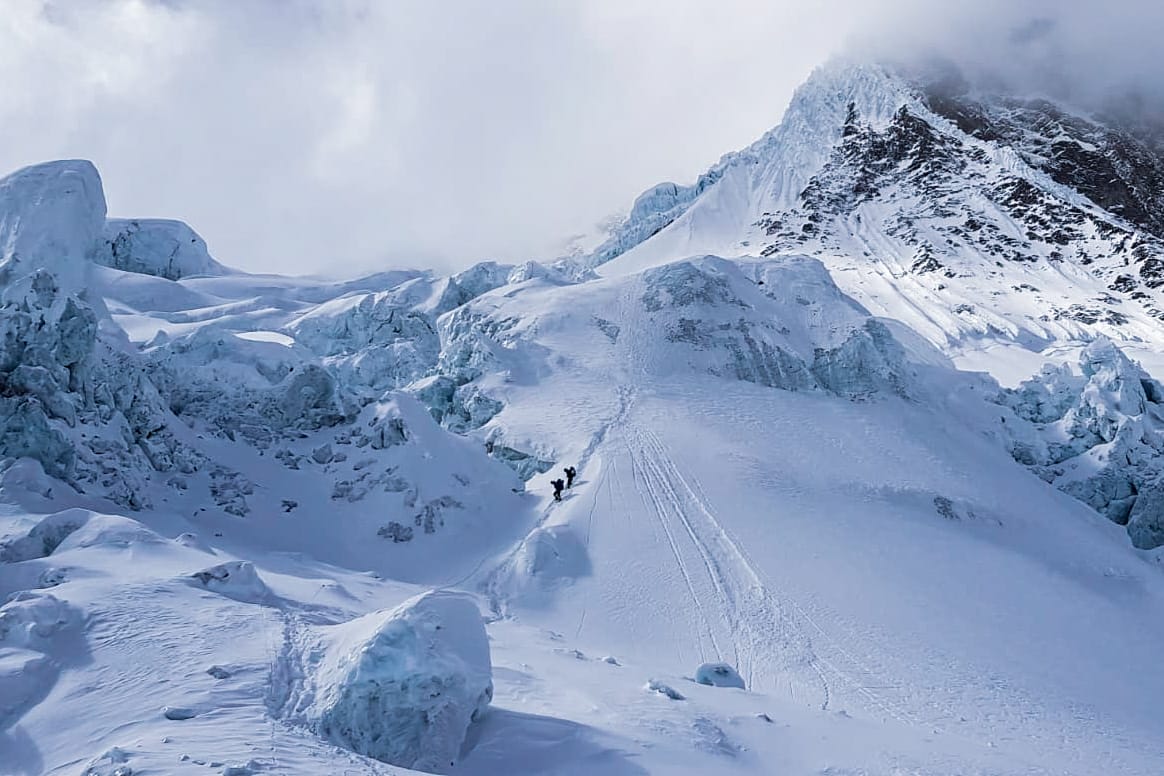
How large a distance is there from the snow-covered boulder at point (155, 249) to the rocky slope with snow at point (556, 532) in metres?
10.4

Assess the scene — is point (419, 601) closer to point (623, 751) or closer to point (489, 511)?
point (623, 751)

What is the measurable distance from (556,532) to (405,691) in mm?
14717

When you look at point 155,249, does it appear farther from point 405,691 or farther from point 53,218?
point 405,691

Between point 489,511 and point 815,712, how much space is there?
1486cm

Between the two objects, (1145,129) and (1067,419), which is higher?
(1145,129)

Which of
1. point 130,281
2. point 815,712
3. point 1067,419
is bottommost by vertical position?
point 815,712

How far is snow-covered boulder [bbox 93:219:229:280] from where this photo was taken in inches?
2598

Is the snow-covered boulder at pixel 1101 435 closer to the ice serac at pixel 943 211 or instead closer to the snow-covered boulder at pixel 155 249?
the ice serac at pixel 943 211

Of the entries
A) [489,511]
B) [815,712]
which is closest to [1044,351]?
[489,511]

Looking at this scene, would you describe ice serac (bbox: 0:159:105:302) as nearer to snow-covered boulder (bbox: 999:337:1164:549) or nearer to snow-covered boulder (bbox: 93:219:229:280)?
snow-covered boulder (bbox: 93:219:229:280)

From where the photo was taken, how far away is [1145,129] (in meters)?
147

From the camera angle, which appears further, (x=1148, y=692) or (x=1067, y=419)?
(x=1067, y=419)

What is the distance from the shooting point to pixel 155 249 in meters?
69.4

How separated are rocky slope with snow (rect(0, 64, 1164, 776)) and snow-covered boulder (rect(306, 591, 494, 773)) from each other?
40 mm
